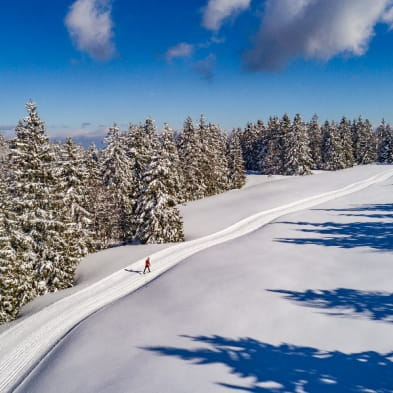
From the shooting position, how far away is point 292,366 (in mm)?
11133

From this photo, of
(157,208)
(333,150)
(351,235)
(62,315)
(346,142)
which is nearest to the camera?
(62,315)

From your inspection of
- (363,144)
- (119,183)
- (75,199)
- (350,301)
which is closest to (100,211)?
(119,183)

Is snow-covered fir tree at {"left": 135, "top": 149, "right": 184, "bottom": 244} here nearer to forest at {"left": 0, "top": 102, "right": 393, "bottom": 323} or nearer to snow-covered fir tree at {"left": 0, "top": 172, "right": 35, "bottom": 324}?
forest at {"left": 0, "top": 102, "right": 393, "bottom": 323}

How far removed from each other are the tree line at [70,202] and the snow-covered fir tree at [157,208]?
95 mm

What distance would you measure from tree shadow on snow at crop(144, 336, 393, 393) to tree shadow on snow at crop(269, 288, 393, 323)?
2.84 m

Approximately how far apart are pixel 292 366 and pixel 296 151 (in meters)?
69.4

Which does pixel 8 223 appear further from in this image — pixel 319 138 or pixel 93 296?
pixel 319 138

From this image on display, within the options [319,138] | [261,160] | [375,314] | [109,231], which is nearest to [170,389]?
[375,314]

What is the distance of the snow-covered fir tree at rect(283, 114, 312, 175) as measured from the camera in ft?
244

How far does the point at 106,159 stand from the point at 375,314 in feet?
125

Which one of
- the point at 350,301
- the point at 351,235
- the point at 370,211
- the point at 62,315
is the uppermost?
the point at 370,211

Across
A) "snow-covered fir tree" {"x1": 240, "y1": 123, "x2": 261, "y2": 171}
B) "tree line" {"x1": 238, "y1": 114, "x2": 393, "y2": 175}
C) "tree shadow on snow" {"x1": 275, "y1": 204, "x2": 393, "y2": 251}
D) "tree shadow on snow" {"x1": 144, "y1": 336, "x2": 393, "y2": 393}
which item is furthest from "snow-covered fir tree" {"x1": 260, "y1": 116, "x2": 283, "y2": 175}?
"tree shadow on snow" {"x1": 144, "y1": 336, "x2": 393, "y2": 393}

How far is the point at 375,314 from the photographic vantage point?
1372 cm

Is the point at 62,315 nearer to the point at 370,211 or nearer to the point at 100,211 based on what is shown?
the point at 100,211
